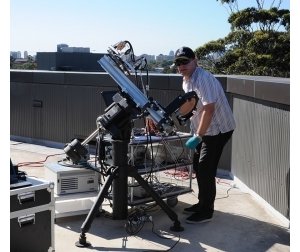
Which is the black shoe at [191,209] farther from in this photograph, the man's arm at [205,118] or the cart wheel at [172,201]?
the man's arm at [205,118]

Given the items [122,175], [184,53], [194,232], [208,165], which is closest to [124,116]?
[122,175]

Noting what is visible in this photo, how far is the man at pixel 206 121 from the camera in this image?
14.6ft

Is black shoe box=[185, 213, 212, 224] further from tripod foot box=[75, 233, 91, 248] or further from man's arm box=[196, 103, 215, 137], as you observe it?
tripod foot box=[75, 233, 91, 248]

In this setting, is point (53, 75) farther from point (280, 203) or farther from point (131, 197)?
point (280, 203)

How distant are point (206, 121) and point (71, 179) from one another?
1.61 m

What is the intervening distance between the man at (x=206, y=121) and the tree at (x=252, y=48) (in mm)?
14247

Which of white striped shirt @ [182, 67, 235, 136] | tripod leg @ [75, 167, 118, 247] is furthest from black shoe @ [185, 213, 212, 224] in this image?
tripod leg @ [75, 167, 118, 247]

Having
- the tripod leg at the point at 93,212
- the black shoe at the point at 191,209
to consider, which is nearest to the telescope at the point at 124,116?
the tripod leg at the point at 93,212

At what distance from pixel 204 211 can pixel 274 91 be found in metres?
1.43

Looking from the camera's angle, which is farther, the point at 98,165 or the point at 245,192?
the point at 245,192

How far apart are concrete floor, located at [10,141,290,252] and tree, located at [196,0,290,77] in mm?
13976

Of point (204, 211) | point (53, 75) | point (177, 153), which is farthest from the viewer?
point (53, 75)

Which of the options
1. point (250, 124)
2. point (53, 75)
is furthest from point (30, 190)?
point (53, 75)

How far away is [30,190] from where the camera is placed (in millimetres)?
3502
